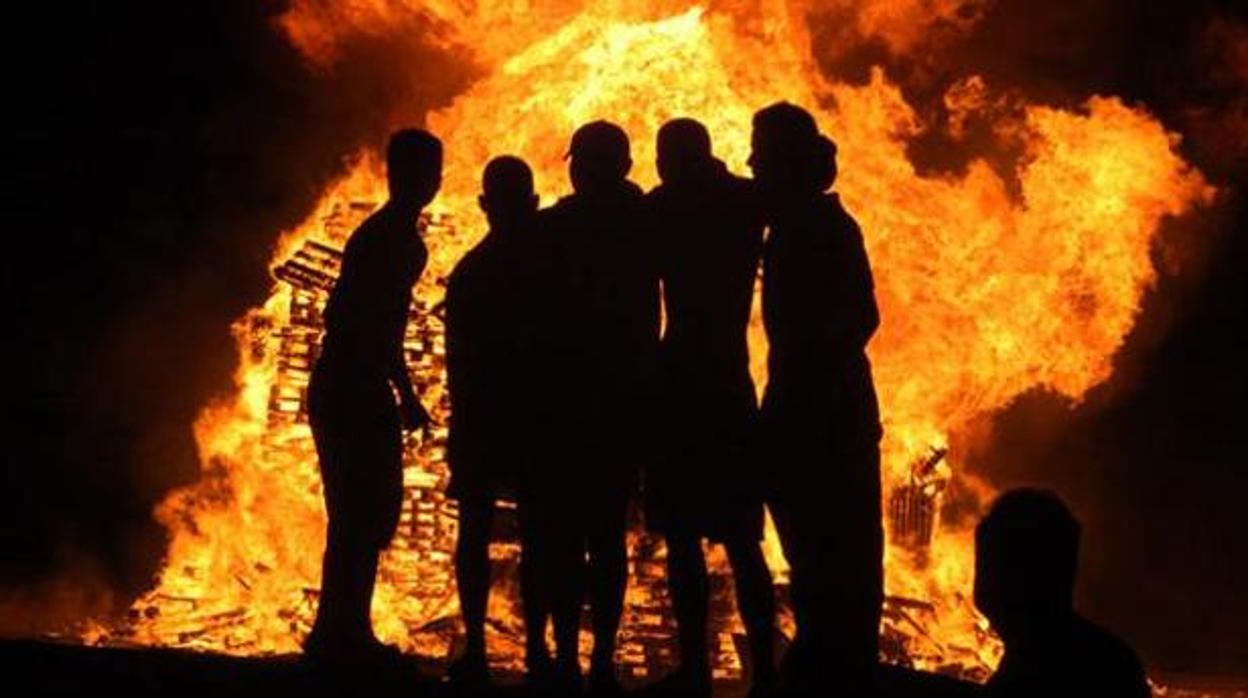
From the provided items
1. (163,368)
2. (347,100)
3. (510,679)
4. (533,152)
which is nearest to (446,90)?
(347,100)

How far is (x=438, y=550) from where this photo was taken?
10.6 metres

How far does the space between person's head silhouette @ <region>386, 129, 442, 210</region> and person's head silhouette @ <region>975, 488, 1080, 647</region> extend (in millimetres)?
3736

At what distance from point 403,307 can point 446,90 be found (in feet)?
23.3

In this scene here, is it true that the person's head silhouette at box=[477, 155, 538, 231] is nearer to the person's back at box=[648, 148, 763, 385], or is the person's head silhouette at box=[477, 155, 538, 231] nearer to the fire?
the person's back at box=[648, 148, 763, 385]

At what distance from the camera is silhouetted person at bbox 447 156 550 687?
238 inches

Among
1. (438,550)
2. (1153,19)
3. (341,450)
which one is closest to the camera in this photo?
(341,450)

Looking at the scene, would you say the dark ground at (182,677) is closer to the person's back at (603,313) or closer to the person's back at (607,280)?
the person's back at (603,313)

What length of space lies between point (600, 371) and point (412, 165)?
4.94 ft

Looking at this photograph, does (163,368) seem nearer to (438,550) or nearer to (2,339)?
(2,339)

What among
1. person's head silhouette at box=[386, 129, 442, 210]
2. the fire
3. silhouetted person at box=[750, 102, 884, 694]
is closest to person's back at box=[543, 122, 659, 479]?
silhouetted person at box=[750, 102, 884, 694]

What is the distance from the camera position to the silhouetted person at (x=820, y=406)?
5.79m

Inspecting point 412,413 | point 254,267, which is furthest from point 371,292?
point 254,267

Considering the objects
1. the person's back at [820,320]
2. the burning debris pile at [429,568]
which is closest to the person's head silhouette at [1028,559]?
the person's back at [820,320]

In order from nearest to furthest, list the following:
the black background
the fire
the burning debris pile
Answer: the burning debris pile < the fire < the black background
